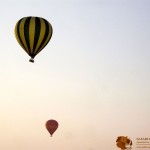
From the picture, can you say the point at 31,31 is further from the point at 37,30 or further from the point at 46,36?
the point at 46,36

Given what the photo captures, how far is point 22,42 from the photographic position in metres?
45.9

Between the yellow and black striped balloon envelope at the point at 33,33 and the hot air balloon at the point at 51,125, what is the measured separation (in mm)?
13352

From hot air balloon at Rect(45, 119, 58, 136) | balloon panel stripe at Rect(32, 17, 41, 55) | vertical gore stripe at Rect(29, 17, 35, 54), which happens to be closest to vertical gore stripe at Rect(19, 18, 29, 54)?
vertical gore stripe at Rect(29, 17, 35, 54)

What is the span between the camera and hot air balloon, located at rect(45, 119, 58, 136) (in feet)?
182

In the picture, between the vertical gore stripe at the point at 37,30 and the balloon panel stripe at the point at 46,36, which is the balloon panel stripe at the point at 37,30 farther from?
the balloon panel stripe at the point at 46,36

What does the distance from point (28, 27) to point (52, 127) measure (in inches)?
592

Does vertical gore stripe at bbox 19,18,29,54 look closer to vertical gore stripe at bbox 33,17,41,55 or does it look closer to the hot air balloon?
vertical gore stripe at bbox 33,17,41,55

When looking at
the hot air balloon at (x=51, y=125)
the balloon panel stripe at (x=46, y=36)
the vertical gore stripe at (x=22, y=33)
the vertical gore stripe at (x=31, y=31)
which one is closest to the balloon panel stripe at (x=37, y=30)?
the vertical gore stripe at (x=31, y=31)

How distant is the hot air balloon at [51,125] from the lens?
182ft

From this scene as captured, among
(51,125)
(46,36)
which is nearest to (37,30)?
(46,36)

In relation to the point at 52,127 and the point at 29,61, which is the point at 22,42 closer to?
the point at 29,61

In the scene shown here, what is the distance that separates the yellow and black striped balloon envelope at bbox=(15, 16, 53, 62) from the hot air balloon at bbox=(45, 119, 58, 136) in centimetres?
1335

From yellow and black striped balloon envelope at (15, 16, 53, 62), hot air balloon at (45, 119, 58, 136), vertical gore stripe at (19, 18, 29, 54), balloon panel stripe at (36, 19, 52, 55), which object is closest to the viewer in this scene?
yellow and black striped balloon envelope at (15, 16, 53, 62)

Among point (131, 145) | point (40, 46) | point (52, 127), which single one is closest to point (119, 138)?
point (131, 145)
